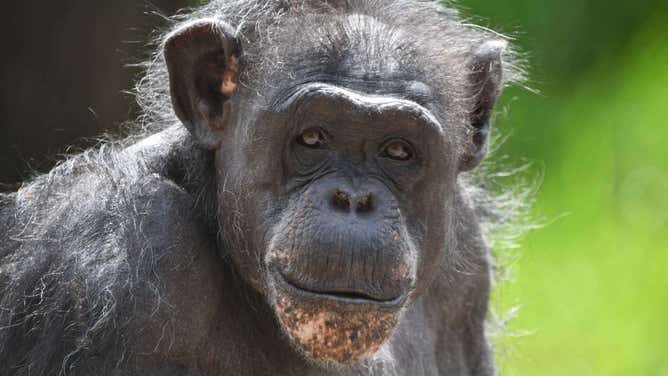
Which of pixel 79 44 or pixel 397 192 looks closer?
pixel 397 192

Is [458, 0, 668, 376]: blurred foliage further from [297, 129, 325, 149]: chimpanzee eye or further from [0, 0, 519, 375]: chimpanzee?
[297, 129, 325, 149]: chimpanzee eye

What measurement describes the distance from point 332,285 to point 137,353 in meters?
0.93

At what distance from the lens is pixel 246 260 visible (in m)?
5.95

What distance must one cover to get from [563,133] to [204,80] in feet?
24.1

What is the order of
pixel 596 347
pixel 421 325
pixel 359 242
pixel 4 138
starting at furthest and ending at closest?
pixel 596 347 → pixel 4 138 → pixel 421 325 → pixel 359 242

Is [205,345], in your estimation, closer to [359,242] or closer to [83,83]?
[359,242]

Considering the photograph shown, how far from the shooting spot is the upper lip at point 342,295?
214 inches

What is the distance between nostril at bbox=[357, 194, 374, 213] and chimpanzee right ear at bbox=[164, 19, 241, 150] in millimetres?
860

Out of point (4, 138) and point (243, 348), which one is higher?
point (243, 348)

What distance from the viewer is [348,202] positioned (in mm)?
5516

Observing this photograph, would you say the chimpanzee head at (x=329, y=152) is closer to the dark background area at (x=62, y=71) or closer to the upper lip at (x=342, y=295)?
the upper lip at (x=342, y=295)

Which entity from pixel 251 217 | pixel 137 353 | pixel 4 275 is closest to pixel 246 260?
pixel 251 217

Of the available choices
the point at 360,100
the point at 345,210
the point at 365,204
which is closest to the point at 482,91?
the point at 360,100

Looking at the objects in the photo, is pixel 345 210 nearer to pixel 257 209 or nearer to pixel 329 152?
pixel 329 152
